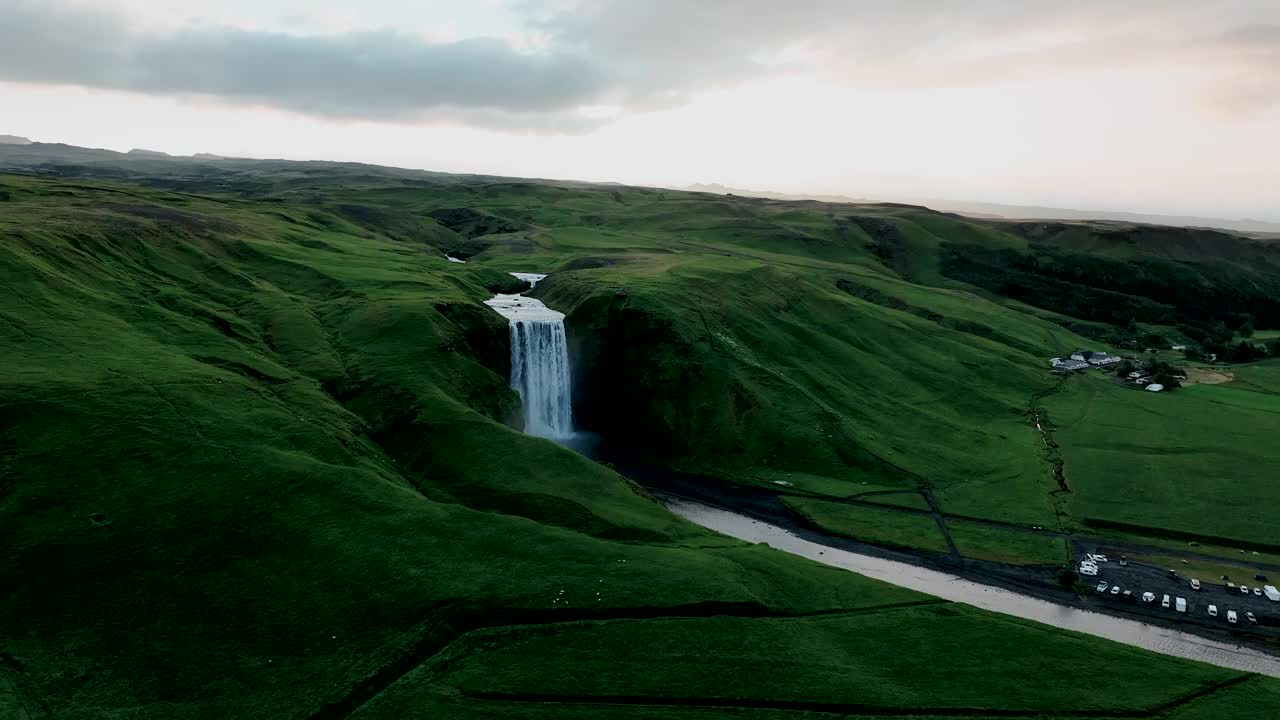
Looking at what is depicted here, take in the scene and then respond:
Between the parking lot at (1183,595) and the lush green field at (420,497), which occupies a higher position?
the lush green field at (420,497)

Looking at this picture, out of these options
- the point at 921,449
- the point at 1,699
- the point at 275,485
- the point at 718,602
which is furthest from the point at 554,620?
the point at 921,449

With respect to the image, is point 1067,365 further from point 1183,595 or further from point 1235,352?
point 1183,595

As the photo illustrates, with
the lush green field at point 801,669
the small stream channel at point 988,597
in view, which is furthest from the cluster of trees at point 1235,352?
the lush green field at point 801,669

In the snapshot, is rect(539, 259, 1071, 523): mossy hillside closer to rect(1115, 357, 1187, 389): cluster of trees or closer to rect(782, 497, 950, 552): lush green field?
rect(782, 497, 950, 552): lush green field

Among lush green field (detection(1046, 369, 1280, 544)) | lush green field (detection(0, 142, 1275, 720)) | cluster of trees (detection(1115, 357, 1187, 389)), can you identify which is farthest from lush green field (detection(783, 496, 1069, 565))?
cluster of trees (detection(1115, 357, 1187, 389))

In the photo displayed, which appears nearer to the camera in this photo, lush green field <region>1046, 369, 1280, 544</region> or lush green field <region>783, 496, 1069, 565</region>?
lush green field <region>783, 496, 1069, 565</region>

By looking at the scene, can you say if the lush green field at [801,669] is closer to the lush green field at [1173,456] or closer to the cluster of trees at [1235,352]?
the lush green field at [1173,456]
